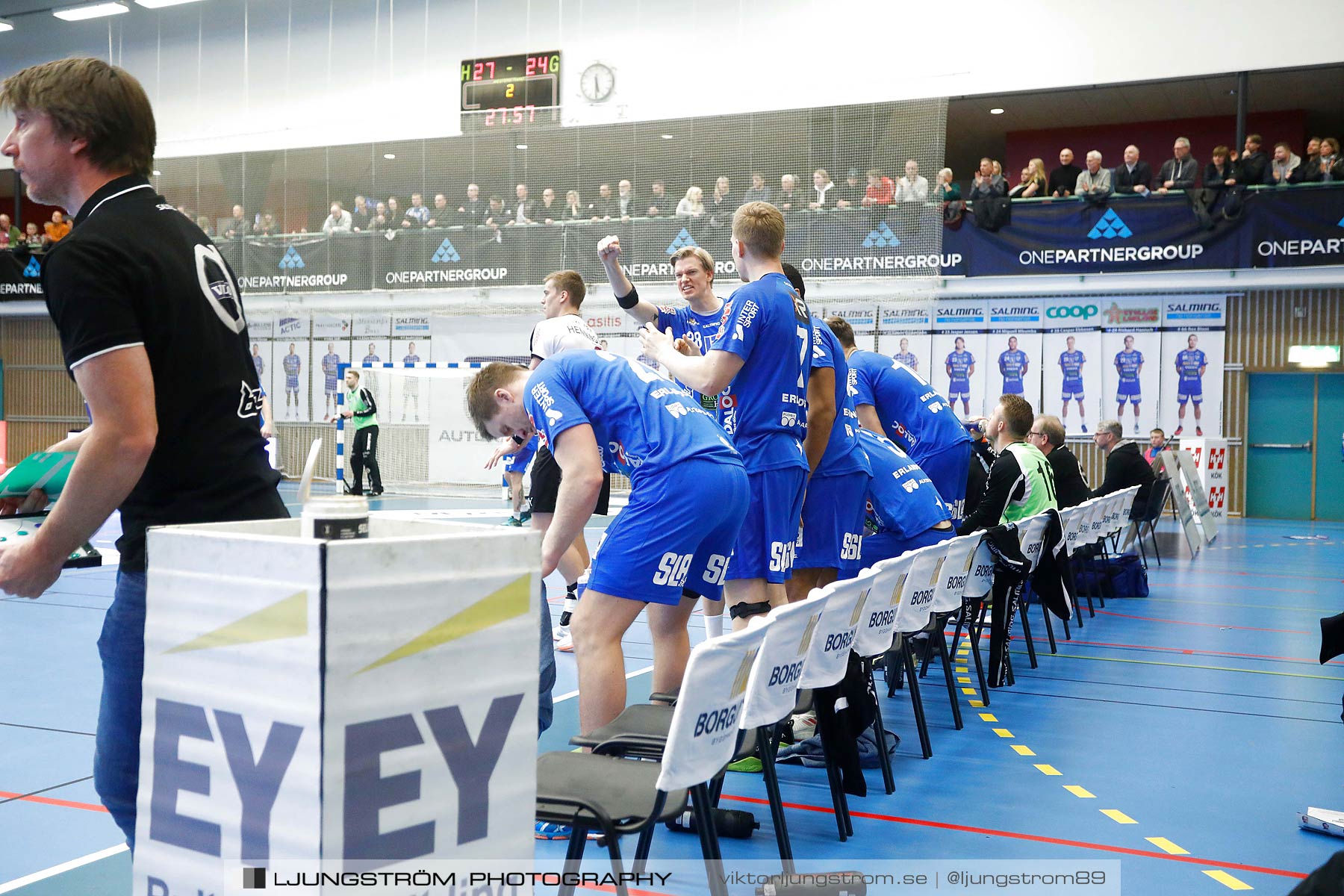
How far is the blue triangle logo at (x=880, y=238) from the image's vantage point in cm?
1298

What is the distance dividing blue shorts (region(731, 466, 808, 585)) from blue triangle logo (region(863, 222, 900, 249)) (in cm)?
986

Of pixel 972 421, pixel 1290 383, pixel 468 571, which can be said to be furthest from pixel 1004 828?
pixel 1290 383

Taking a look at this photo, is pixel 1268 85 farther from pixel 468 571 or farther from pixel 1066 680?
pixel 468 571

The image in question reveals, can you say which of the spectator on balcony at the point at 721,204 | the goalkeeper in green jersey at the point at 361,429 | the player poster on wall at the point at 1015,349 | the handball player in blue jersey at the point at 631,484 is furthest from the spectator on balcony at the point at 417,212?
the handball player in blue jersey at the point at 631,484

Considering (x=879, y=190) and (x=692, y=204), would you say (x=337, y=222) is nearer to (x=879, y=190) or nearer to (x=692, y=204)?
(x=692, y=204)

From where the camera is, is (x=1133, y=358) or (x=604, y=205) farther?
(x=1133, y=358)

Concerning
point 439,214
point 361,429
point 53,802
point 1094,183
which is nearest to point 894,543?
point 53,802

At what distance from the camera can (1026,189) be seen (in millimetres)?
14883

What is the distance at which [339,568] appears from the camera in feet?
3.89

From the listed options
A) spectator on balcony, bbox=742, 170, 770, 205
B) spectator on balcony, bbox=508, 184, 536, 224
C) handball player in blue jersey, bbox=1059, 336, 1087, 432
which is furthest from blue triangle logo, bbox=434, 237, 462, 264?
handball player in blue jersey, bbox=1059, 336, 1087, 432

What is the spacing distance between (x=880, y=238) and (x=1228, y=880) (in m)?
10.8

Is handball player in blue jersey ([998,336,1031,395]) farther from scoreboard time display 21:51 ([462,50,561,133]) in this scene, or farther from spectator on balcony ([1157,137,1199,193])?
scoreboard time display 21:51 ([462,50,561,133])

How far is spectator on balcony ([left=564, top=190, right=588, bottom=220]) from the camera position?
14312 millimetres

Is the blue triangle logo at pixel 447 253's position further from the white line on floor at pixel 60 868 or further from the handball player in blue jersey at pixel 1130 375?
the white line on floor at pixel 60 868
